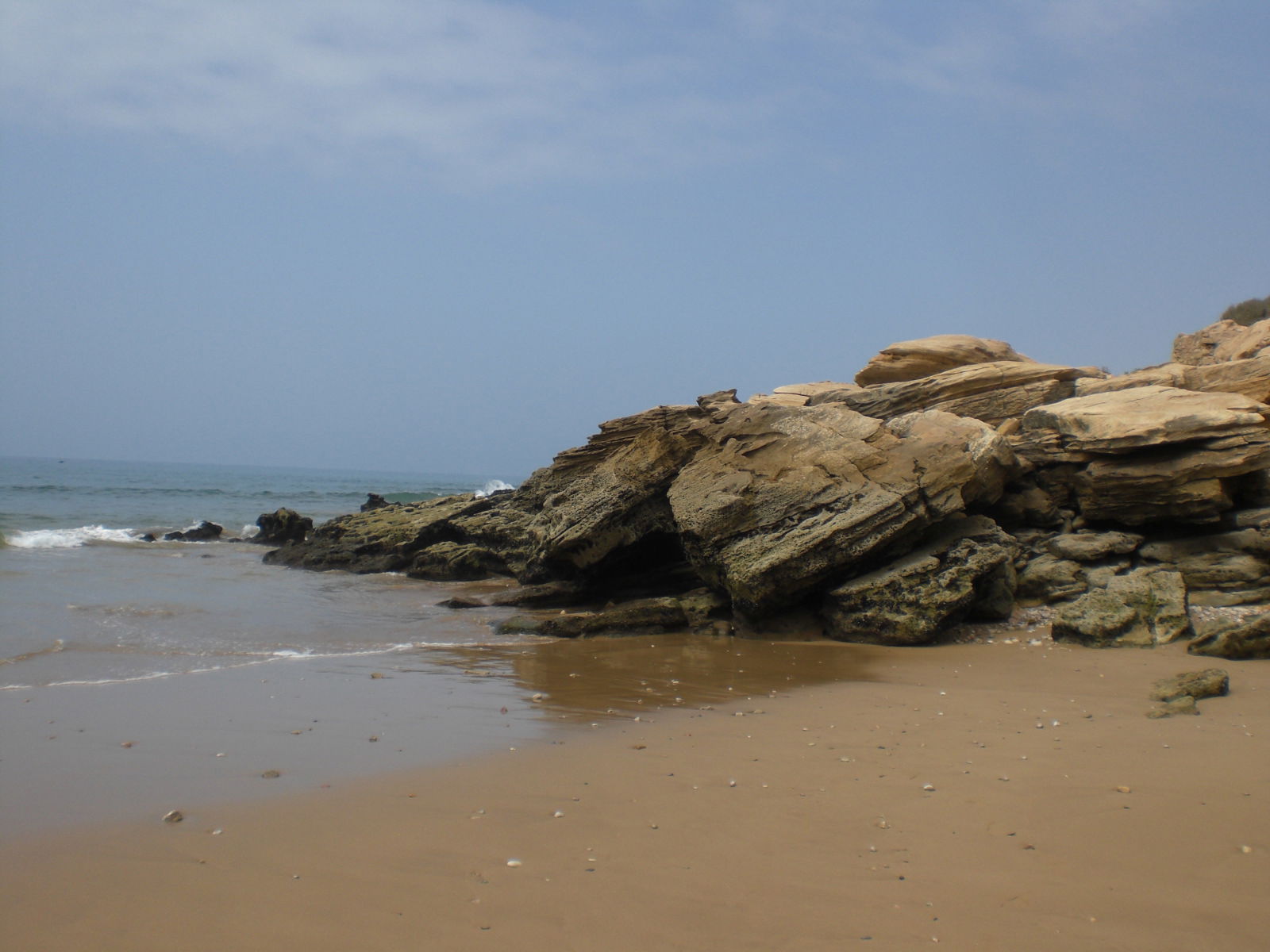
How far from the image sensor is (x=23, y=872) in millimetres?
4586

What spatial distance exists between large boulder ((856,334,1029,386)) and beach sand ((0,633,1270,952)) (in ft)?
43.2

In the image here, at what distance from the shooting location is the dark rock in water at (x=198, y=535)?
32594 mm

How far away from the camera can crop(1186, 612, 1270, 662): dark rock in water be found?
9773mm

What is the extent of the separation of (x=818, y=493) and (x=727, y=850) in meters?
8.22

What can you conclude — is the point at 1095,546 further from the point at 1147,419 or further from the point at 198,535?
the point at 198,535

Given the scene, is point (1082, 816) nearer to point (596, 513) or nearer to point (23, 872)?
point (23, 872)

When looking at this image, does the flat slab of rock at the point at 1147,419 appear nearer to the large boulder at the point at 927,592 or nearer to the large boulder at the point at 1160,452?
the large boulder at the point at 1160,452

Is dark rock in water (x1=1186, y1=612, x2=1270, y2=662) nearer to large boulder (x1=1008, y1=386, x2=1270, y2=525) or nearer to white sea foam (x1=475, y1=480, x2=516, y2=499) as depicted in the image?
large boulder (x1=1008, y1=386, x2=1270, y2=525)

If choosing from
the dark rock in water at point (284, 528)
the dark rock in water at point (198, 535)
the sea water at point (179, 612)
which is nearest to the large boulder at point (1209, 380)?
the sea water at point (179, 612)

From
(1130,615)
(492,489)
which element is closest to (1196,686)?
(1130,615)

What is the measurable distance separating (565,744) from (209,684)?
434 cm

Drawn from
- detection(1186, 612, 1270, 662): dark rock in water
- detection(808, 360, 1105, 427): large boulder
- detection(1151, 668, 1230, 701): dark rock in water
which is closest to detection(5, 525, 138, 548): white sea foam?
detection(808, 360, 1105, 427): large boulder

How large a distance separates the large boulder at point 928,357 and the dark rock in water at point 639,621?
9.10 m

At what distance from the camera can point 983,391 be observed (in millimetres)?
17594
